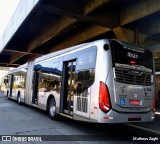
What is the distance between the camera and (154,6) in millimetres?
10930

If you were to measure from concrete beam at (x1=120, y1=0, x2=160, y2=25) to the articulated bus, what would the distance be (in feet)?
10.7

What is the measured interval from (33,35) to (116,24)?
9611 mm


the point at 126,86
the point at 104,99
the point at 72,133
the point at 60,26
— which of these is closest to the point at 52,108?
the point at 72,133

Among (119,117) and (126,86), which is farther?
(126,86)

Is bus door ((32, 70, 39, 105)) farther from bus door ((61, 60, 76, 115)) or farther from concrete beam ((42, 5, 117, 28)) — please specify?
bus door ((61, 60, 76, 115))

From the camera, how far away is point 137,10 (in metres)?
11.9

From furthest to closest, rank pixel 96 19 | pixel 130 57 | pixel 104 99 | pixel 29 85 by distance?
pixel 29 85
pixel 96 19
pixel 130 57
pixel 104 99

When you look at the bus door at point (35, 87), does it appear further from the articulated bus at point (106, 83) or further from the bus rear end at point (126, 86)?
the bus rear end at point (126, 86)

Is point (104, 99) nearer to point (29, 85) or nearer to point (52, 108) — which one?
point (52, 108)

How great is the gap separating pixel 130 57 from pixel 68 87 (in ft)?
9.48

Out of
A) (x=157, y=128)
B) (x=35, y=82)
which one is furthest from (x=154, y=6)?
(x=35, y=82)

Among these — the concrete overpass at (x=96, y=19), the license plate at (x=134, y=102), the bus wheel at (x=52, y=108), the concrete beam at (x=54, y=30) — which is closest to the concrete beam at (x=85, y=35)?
the concrete overpass at (x=96, y=19)

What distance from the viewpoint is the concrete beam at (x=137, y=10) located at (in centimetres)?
1098

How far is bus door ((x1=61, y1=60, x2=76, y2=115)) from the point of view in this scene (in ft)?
30.0
